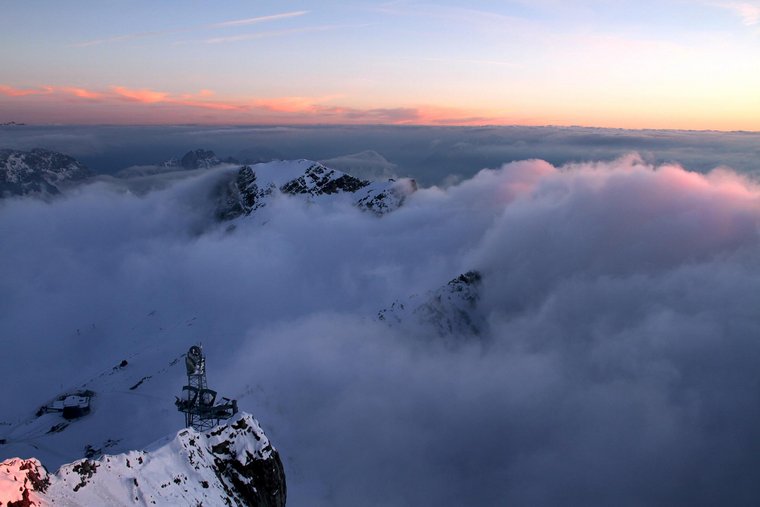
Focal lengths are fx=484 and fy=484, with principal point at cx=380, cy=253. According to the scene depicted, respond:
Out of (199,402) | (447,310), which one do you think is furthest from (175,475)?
(447,310)

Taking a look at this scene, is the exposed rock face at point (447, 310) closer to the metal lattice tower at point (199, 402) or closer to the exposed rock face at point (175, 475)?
the metal lattice tower at point (199, 402)

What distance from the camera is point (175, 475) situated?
1563 inches

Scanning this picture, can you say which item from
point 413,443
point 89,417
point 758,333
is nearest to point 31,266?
point 89,417

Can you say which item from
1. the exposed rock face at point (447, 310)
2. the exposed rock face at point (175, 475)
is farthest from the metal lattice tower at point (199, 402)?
the exposed rock face at point (447, 310)

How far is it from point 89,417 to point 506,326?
116 metres

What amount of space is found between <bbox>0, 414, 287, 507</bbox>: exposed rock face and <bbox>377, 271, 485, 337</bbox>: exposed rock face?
85.8 m

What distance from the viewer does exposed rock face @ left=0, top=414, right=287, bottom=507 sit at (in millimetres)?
33062

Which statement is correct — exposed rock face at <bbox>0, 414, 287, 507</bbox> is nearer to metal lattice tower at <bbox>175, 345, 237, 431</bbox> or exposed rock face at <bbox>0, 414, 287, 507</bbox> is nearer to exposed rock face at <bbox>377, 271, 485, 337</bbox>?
metal lattice tower at <bbox>175, 345, 237, 431</bbox>

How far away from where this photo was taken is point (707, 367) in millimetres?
115438

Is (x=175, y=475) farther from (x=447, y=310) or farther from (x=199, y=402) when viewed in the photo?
(x=447, y=310)

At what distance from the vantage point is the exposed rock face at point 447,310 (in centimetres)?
13700

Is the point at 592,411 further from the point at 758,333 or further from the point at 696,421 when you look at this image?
the point at 758,333

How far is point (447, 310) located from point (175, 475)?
4561 inches

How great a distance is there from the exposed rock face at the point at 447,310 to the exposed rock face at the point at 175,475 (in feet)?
281
